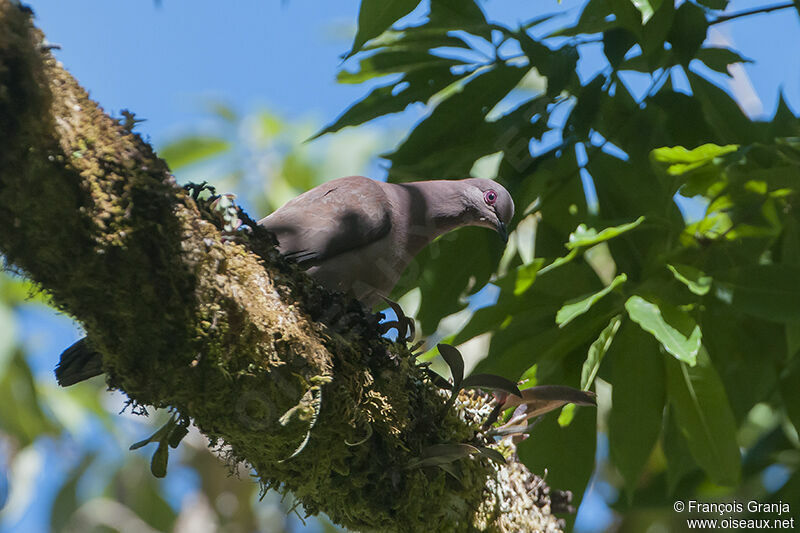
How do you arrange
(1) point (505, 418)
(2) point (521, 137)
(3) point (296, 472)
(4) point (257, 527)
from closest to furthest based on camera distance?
(3) point (296, 472) < (1) point (505, 418) < (2) point (521, 137) < (4) point (257, 527)

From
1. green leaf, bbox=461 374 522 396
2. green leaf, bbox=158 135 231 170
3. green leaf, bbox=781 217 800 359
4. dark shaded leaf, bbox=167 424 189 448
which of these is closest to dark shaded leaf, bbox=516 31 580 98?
green leaf, bbox=781 217 800 359

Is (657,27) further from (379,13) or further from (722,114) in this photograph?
(379,13)

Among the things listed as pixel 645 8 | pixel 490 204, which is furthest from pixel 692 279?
pixel 490 204

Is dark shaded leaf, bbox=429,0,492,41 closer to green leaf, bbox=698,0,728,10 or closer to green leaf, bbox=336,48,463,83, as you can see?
green leaf, bbox=336,48,463,83

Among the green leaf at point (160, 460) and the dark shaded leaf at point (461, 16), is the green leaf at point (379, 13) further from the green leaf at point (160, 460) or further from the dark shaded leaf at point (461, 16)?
the green leaf at point (160, 460)

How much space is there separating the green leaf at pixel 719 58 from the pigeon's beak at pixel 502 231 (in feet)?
3.74

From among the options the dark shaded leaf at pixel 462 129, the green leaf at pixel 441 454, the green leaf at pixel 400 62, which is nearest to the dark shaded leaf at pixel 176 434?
the green leaf at pixel 441 454

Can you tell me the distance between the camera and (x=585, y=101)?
323 cm

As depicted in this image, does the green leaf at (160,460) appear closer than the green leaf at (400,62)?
Yes

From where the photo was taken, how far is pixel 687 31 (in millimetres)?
3131

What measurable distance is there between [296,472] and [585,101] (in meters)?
1.91

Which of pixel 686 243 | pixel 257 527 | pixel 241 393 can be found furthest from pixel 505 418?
pixel 257 527

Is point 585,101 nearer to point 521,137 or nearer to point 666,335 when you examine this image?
point 521,137

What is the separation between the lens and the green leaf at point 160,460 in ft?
7.50
